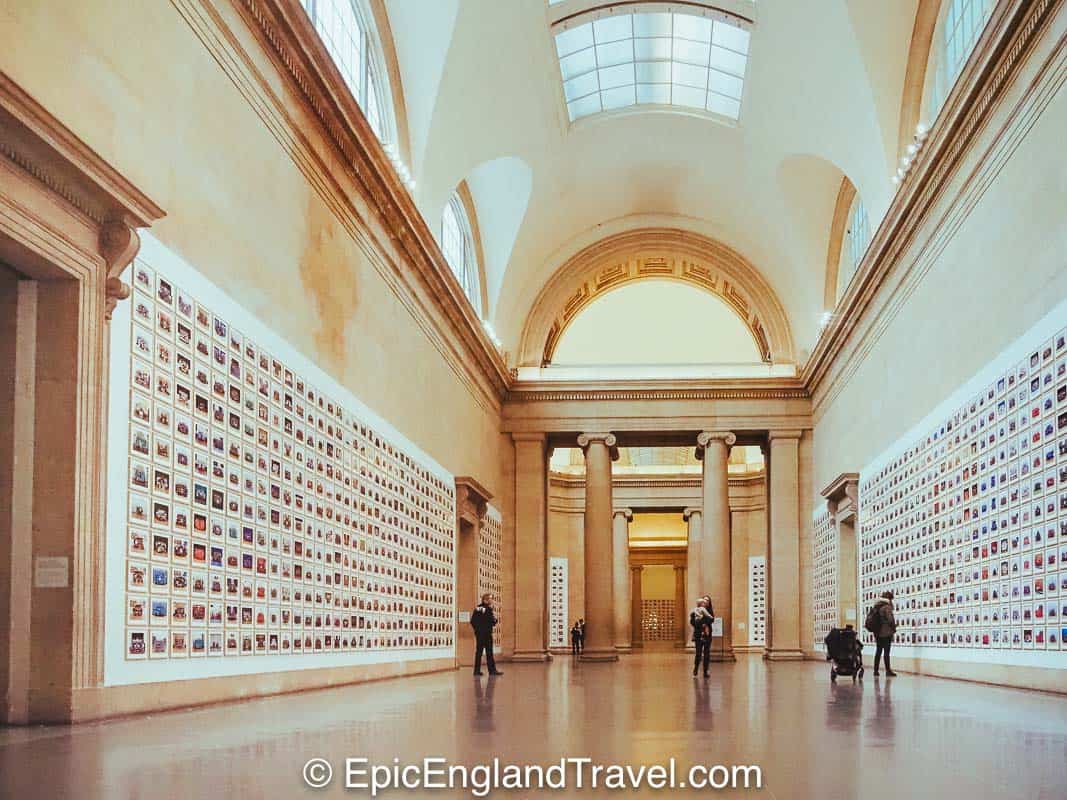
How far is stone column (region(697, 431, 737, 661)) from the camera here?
35062mm

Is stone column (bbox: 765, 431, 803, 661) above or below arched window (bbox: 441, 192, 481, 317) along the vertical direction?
below

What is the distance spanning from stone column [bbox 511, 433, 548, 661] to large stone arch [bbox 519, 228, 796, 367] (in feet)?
9.11

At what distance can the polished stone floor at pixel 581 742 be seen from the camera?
6.20 meters

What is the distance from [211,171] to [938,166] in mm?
11584

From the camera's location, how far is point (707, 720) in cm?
1062

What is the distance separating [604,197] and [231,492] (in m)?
23.0

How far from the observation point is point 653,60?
29547 millimetres

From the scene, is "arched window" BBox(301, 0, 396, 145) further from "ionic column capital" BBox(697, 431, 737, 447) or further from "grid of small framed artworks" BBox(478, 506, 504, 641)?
"ionic column capital" BBox(697, 431, 737, 447)

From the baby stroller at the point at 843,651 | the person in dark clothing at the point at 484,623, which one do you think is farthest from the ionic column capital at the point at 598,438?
the baby stroller at the point at 843,651

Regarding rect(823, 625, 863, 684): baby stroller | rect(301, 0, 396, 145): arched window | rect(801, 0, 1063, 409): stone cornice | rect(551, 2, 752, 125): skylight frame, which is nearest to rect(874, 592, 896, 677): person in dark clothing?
rect(823, 625, 863, 684): baby stroller

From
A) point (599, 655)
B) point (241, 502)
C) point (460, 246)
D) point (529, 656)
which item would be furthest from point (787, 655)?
point (241, 502)

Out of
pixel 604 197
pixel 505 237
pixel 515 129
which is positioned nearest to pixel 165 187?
pixel 515 129

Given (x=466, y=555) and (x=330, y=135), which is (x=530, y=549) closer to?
(x=466, y=555)

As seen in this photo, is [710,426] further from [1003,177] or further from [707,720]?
[707,720]
